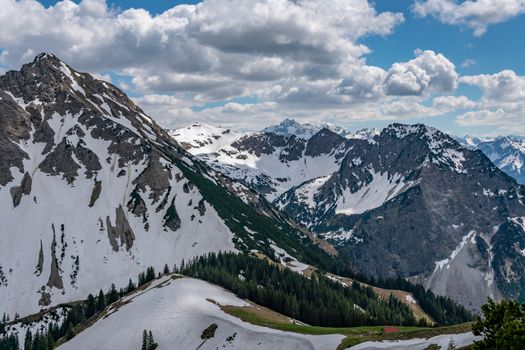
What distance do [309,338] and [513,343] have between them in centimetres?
4902

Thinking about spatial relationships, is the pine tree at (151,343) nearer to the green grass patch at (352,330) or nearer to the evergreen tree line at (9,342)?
the green grass patch at (352,330)

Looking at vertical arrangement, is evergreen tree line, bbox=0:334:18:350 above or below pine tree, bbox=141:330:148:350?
below

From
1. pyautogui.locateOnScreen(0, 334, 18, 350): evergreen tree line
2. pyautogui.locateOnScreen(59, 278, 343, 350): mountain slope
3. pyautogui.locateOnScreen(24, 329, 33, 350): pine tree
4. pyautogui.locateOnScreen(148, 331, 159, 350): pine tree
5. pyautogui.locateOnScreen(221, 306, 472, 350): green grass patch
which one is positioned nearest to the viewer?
pyautogui.locateOnScreen(221, 306, 472, 350): green grass patch

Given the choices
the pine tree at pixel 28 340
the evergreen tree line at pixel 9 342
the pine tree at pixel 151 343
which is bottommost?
the evergreen tree line at pixel 9 342

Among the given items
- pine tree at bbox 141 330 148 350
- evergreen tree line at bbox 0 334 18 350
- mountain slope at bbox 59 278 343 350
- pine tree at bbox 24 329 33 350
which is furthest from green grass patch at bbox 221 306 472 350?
evergreen tree line at bbox 0 334 18 350

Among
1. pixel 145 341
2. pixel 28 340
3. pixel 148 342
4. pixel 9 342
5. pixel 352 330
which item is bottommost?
pixel 9 342

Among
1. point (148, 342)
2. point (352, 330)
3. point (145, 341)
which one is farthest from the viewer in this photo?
point (148, 342)

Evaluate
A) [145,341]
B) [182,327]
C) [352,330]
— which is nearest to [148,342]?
[145,341]

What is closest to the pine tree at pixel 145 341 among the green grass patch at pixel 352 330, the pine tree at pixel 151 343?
the pine tree at pixel 151 343

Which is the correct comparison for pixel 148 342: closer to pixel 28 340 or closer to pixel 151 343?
pixel 151 343

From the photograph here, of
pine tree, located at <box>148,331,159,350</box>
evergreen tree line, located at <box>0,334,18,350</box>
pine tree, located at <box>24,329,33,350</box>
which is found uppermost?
pine tree, located at <box>148,331,159,350</box>

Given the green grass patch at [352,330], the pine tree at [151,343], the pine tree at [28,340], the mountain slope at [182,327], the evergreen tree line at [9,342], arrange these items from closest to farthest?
the green grass patch at [352,330], the mountain slope at [182,327], the pine tree at [151,343], the pine tree at [28,340], the evergreen tree line at [9,342]

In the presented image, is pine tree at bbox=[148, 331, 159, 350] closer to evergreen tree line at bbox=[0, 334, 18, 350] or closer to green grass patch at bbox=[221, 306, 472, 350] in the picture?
green grass patch at bbox=[221, 306, 472, 350]

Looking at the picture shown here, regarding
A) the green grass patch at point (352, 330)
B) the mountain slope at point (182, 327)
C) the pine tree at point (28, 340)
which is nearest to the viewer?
the green grass patch at point (352, 330)
